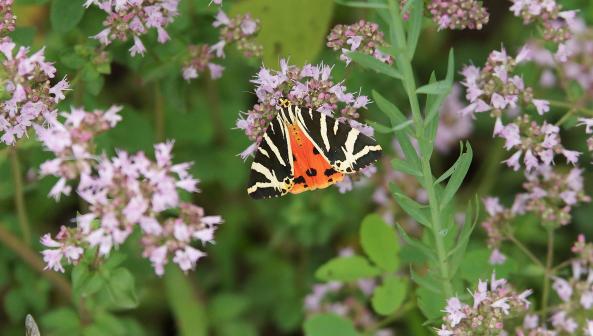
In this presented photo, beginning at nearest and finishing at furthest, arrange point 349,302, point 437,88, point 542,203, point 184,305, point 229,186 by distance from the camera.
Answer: point 437,88 → point 542,203 → point 349,302 → point 184,305 → point 229,186

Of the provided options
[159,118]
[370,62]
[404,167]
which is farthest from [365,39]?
[159,118]

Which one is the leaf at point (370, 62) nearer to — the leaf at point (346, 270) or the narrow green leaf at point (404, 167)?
the narrow green leaf at point (404, 167)

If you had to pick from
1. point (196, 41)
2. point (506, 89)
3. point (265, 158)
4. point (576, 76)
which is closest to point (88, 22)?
point (196, 41)

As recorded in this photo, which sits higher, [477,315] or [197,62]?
[197,62]

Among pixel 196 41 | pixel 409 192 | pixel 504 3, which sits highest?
pixel 504 3

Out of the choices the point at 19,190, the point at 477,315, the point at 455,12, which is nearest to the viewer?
the point at 477,315

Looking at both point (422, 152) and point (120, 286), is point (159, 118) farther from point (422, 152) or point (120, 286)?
point (422, 152)

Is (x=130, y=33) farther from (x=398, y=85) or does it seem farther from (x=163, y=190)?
(x=398, y=85)
